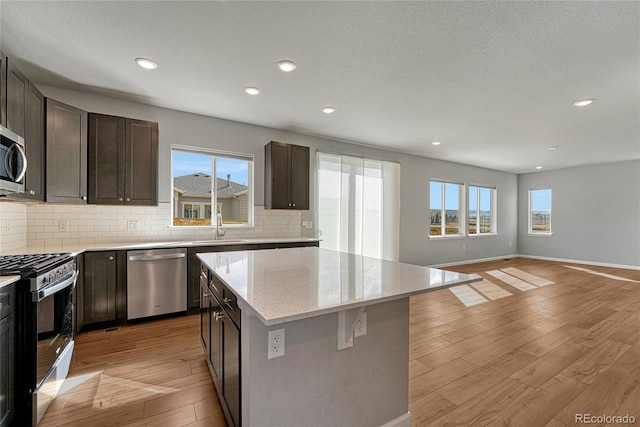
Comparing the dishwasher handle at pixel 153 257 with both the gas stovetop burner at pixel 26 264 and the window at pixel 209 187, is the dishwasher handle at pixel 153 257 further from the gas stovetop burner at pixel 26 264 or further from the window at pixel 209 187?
the gas stovetop burner at pixel 26 264

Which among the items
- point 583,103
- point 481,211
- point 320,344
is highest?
point 583,103

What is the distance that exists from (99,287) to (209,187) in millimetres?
1813

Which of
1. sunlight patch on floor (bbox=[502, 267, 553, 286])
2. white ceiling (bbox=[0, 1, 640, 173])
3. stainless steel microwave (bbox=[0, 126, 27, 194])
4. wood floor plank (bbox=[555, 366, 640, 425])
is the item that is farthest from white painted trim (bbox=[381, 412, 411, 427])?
sunlight patch on floor (bbox=[502, 267, 553, 286])

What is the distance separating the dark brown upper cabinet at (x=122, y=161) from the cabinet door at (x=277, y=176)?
150 centimetres

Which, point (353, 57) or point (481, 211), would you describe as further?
point (481, 211)

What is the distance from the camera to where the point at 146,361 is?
98.4 inches

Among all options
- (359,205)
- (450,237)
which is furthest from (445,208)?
(359,205)

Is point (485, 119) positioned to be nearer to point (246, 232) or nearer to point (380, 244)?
point (380, 244)

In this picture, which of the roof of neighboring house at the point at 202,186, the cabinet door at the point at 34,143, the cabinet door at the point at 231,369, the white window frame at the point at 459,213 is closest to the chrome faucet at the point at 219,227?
the roof of neighboring house at the point at 202,186

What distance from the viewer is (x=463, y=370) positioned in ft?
7.85

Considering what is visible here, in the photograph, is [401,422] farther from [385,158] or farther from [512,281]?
[512,281]

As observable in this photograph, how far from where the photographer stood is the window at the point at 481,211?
801cm

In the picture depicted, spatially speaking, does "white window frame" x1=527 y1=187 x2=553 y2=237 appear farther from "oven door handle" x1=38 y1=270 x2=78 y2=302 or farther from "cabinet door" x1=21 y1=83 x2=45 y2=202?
"cabinet door" x1=21 y1=83 x2=45 y2=202

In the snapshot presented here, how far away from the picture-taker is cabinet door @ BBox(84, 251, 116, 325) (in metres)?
3.04
